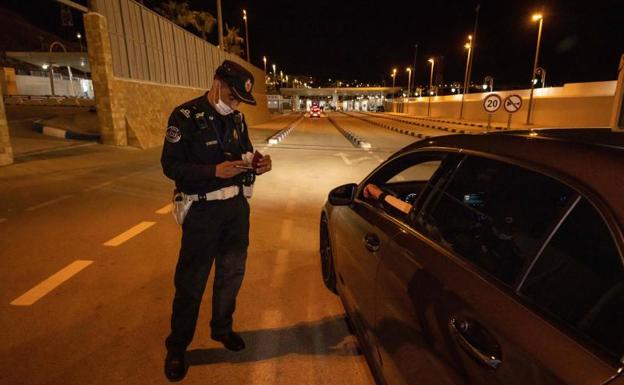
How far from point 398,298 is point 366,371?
1022 millimetres

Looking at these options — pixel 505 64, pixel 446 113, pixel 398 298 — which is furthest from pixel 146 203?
pixel 505 64

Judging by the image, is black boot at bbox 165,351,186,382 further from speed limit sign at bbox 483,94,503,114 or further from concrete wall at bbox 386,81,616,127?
concrete wall at bbox 386,81,616,127

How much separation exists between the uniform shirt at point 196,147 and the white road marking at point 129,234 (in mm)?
2960

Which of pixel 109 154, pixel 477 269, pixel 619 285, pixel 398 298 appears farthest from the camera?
pixel 109 154

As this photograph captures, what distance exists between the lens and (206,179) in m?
2.47

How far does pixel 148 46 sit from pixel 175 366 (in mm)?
16856

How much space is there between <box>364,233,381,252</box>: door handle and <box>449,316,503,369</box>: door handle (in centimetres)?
83

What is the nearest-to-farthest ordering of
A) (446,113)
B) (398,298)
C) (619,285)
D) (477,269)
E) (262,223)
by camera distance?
(619,285) → (477,269) → (398,298) → (262,223) → (446,113)

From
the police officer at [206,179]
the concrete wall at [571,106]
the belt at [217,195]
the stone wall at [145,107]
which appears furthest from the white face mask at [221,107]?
the concrete wall at [571,106]

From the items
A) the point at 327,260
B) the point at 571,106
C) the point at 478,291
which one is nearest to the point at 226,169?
the point at 478,291

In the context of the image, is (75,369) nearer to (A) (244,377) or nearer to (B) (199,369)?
(B) (199,369)

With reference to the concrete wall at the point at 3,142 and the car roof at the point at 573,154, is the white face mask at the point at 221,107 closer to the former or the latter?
the car roof at the point at 573,154

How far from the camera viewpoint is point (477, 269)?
5.38ft

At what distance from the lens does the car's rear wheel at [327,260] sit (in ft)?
11.9
